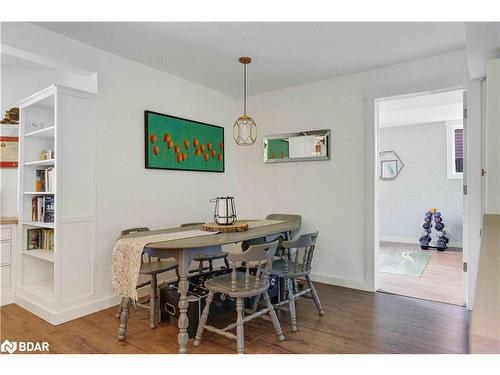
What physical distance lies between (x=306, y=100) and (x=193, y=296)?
2.69m

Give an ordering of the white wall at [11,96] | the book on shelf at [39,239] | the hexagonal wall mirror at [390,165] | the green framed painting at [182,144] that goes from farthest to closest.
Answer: the hexagonal wall mirror at [390,165], the green framed painting at [182,144], the white wall at [11,96], the book on shelf at [39,239]

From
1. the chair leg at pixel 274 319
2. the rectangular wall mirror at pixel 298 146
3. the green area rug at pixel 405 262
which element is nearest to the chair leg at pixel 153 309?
the chair leg at pixel 274 319

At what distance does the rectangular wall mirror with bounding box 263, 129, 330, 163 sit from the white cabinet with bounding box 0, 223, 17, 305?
2.90m

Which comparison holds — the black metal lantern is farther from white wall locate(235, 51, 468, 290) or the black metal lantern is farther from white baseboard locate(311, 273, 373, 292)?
white baseboard locate(311, 273, 373, 292)

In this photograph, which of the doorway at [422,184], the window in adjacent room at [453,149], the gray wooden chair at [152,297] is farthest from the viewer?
the window in adjacent room at [453,149]

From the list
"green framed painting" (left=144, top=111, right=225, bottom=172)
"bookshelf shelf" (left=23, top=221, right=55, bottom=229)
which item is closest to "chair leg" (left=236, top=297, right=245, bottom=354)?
"bookshelf shelf" (left=23, top=221, right=55, bottom=229)

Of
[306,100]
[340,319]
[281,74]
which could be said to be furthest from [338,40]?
[340,319]

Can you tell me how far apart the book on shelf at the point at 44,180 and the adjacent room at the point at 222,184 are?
0.03 meters

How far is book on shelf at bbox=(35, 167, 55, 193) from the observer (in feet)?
9.55

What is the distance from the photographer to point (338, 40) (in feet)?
9.30

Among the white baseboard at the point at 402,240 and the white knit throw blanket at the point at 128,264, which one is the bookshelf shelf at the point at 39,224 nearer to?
the white knit throw blanket at the point at 128,264

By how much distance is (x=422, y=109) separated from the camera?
17.0ft

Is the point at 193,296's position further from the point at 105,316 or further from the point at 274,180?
the point at 274,180

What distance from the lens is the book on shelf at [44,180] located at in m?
2.91
